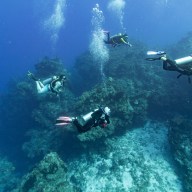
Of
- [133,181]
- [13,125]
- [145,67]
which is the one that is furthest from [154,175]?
[13,125]

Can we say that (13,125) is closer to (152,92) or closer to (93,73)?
(93,73)

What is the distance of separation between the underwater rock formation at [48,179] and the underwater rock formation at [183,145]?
18.6ft

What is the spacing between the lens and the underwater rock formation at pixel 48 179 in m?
11.6

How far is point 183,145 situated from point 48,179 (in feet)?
24.1

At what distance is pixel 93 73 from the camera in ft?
84.0

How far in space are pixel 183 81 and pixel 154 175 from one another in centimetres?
922

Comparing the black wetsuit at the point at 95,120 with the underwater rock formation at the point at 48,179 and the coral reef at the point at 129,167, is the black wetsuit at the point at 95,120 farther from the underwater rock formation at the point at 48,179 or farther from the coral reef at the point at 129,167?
the coral reef at the point at 129,167

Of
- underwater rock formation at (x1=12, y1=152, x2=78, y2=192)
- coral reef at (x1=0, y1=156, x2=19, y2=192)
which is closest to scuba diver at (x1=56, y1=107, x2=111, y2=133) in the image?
underwater rock formation at (x1=12, y1=152, x2=78, y2=192)

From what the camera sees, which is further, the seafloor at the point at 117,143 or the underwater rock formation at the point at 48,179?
the seafloor at the point at 117,143

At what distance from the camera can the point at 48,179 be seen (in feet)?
39.1

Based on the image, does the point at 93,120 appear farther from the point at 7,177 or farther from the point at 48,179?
the point at 7,177

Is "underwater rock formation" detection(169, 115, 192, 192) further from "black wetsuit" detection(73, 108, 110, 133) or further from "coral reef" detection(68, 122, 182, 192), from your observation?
"black wetsuit" detection(73, 108, 110, 133)

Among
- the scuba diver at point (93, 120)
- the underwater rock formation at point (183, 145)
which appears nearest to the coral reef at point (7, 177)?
the underwater rock formation at point (183, 145)

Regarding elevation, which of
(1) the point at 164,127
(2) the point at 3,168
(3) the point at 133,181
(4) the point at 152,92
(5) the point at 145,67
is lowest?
(3) the point at 133,181
